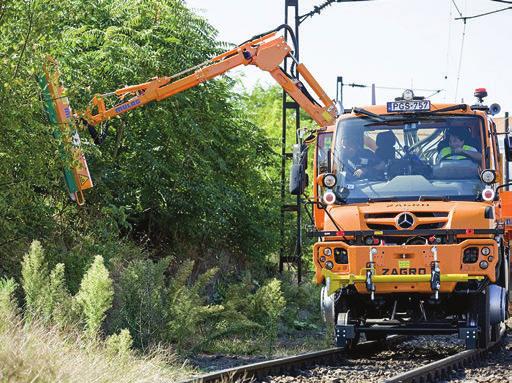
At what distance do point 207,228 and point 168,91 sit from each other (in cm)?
411

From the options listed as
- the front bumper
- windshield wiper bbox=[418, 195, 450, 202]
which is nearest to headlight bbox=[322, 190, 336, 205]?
the front bumper

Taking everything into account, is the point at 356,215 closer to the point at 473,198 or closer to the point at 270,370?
the point at 473,198

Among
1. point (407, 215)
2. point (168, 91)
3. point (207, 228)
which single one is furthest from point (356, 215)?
point (207, 228)

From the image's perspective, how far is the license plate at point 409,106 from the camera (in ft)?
48.4

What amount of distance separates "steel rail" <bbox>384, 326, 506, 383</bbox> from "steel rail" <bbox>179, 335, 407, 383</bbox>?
5.12 feet

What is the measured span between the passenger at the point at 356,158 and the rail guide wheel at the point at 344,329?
78.1 inches

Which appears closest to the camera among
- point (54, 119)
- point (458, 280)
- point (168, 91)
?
point (458, 280)

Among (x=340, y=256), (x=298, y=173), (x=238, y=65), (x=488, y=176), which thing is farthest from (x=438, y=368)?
(x=238, y=65)

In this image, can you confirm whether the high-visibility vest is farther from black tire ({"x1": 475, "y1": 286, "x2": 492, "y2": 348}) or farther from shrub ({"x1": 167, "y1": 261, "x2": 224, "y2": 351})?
shrub ({"x1": 167, "y1": 261, "x2": 224, "y2": 351})

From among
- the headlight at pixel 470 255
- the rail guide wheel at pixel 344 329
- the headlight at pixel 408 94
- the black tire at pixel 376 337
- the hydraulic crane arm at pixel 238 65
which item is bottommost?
the black tire at pixel 376 337

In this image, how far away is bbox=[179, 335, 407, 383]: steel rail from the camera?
10.4m

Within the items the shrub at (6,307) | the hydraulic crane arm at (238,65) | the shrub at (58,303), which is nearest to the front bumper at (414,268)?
the shrub at (58,303)

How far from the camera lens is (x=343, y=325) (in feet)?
46.2

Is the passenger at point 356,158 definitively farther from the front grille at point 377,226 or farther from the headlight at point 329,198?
the front grille at point 377,226
